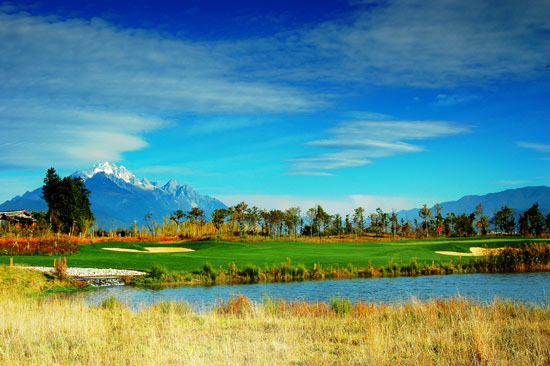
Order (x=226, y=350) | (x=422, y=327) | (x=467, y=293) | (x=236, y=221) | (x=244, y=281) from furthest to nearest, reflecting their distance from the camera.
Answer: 1. (x=236, y=221)
2. (x=244, y=281)
3. (x=467, y=293)
4. (x=422, y=327)
5. (x=226, y=350)

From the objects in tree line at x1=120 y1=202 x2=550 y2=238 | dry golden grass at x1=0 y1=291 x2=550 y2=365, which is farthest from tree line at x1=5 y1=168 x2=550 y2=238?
dry golden grass at x1=0 y1=291 x2=550 y2=365

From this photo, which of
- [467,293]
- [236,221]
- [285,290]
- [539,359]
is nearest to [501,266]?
[467,293]

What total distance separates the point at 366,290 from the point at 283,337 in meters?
13.8

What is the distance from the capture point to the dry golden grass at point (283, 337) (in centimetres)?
870

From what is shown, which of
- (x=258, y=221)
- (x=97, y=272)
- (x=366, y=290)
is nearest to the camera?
(x=366, y=290)

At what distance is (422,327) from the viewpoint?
11.4m

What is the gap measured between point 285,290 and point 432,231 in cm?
9090

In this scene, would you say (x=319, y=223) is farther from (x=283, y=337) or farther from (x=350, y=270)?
(x=283, y=337)

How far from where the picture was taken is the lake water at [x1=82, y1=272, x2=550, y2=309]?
20812 mm

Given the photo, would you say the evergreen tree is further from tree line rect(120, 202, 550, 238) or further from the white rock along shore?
the white rock along shore

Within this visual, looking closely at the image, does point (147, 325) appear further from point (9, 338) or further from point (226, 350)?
point (226, 350)

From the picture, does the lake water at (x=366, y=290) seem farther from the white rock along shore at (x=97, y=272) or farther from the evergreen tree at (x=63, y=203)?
the evergreen tree at (x=63, y=203)

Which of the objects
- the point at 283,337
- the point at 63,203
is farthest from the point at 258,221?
the point at 283,337

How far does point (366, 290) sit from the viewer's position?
23.8 meters
